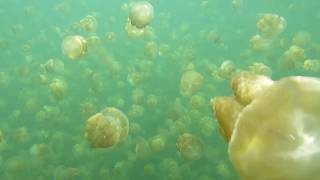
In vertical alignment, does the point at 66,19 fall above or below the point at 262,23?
below

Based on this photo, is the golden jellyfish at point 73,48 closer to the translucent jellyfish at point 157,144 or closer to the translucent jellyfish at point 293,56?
the translucent jellyfish at point 157,144

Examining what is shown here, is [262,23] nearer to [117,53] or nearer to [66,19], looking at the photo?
[117,53]

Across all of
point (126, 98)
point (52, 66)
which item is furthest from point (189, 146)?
point (126, 98)

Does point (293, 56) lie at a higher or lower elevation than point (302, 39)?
higher

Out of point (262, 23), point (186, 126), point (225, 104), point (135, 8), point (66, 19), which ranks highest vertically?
point (225, 104)

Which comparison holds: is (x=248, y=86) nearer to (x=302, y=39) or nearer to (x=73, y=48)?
(x=73, y=48)

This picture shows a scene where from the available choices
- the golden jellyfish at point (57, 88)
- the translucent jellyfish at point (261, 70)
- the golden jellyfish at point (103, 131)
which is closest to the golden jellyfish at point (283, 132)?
the golden jellyfish at point (103, 131)

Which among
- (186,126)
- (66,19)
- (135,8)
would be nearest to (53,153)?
(186,126)
